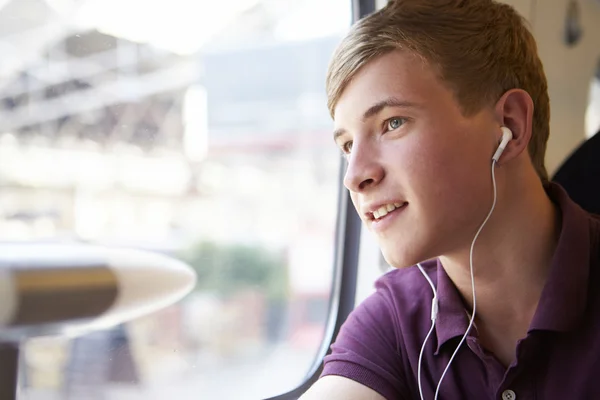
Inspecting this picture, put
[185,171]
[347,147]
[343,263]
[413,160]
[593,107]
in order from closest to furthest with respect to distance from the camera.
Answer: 1. [413,160]
2. [347,147]
3. [185,171]
4. [343,263]
5. [593,107]

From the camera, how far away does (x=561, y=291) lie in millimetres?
1044

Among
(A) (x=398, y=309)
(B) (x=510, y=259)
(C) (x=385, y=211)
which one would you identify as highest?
(C) (x=385, y=211)

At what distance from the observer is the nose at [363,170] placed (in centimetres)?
103

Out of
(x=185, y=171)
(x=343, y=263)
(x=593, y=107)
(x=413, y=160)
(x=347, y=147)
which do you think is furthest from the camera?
(x=593, y=107)

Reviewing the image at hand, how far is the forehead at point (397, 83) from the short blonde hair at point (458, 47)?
1cm

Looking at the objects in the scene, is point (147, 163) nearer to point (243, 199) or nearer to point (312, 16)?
point (243, 199)

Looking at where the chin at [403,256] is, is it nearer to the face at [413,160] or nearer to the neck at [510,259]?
the face at [413,160]

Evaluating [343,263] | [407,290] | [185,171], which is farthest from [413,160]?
[343,263]

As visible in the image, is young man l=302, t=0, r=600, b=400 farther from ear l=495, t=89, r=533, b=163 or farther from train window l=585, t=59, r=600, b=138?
train window l=585, t=59, r=600, b=138

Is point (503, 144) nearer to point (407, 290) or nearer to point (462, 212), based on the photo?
point (462, 212)

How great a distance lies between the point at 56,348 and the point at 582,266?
3.18 ft

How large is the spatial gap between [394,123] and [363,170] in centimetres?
10

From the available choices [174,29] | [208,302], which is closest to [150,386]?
[208,302]

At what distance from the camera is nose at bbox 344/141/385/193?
103 cm
